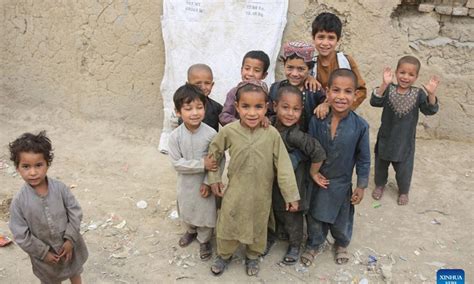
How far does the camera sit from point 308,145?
272cm

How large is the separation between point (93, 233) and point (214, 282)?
100cm

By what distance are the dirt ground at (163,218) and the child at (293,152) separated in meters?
0.21

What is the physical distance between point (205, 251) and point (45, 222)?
3.65ft

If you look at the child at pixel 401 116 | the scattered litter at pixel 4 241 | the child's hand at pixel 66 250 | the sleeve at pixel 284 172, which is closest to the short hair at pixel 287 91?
the sleeve at pixel 284 172

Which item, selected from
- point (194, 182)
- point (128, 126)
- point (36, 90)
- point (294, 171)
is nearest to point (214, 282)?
point (194, 182)

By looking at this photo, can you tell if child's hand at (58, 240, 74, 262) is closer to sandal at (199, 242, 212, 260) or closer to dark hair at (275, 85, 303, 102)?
sandal at (199, 242, 212, 260)

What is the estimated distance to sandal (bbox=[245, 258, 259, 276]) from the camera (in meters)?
2.94

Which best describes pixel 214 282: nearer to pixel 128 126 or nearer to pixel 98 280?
pixel 98 280

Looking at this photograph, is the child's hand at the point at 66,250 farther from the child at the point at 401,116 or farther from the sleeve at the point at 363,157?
the child at the point at 401,116

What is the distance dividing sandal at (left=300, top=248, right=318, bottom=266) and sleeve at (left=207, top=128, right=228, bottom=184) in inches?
31.1

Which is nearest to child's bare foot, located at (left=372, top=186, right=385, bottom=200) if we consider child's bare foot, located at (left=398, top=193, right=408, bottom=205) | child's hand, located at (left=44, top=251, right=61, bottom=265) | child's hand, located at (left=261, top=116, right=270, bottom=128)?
child's bare foot, located at (left=398, top=193, right=408, bottom=205)

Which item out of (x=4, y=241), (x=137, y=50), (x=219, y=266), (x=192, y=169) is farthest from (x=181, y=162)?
(x=137, y=50)

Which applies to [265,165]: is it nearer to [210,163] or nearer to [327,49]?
[210,163]

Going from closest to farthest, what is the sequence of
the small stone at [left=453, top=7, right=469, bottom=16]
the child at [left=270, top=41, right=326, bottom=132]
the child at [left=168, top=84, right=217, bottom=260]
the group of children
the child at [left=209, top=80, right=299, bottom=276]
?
the group of children
the child at [left=209, top=80, right=299, bottom=276]
the child at [left=168, top=84, right=217, bottom=260]
the child at [left=270, top=41, right=326, bottom=132]
the small stone at [left=453, top=7, right=469, bottom=16]
